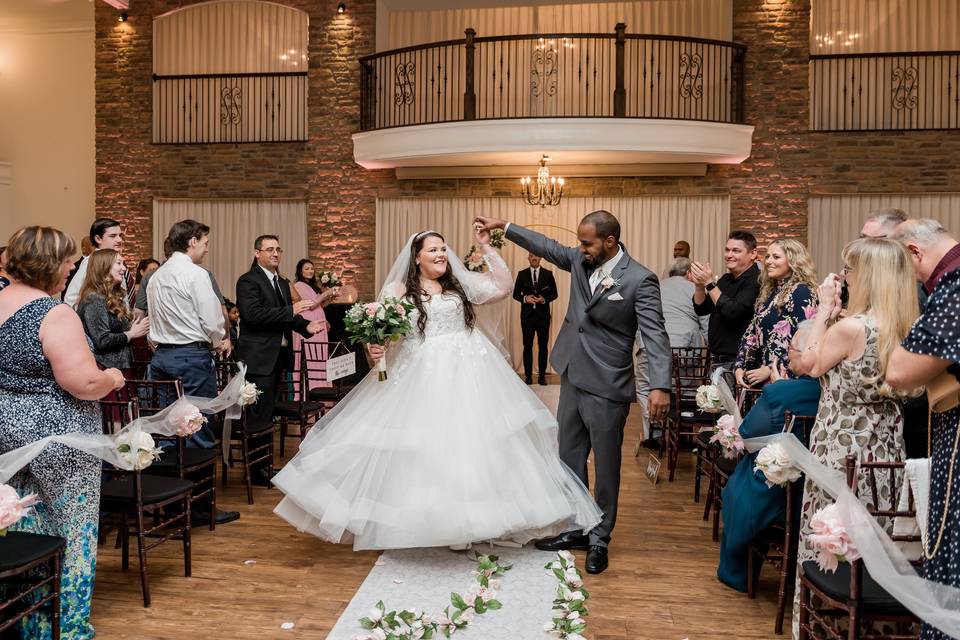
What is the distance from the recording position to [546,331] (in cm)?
1073

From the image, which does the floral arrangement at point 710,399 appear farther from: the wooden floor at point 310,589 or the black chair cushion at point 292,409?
the black chair cushion at point 292,409

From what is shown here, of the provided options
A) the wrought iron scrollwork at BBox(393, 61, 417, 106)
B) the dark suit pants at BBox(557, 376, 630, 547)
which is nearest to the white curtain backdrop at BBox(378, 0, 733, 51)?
the wrought iron scrollwork at BBox(393, 61, 417, 106)

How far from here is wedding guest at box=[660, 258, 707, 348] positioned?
6.71 m

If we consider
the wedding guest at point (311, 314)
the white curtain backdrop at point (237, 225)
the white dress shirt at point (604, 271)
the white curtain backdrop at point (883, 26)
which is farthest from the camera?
the white curtain backdrop at point (237, 225)

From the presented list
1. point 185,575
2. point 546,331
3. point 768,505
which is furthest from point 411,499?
point 546,331

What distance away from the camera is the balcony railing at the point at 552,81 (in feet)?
34.5

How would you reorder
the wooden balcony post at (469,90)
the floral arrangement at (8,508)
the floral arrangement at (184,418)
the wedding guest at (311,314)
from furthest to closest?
the wooden balcony post at (469,90) → the wedding guest at (311,314) → the floral arrangement at (184,418) → the floral arrangement at (8,508)

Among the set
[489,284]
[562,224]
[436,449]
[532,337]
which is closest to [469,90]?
[562,224]

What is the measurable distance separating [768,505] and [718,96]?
9170 mm

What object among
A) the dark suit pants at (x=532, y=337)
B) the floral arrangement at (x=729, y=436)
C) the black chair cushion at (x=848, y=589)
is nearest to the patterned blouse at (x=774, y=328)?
the floral arrangement at (x=729, y=436)

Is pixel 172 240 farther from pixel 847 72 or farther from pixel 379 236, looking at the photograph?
pixel 847 72

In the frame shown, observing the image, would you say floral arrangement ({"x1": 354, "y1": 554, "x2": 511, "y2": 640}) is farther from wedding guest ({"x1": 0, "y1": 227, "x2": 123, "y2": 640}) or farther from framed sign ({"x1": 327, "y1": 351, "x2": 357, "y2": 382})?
framed sign ({"x1": 327, "y1": 351, "x2": 357, "y2": 382})

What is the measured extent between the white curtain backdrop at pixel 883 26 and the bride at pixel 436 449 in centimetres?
949

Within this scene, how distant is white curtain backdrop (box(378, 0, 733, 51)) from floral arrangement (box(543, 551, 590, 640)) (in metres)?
10.1
